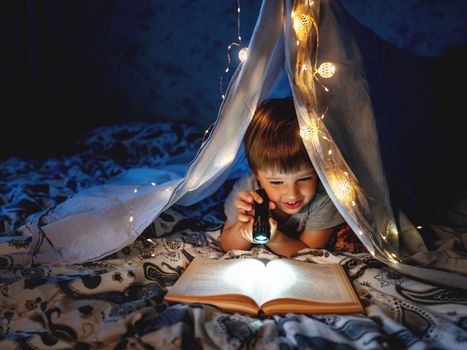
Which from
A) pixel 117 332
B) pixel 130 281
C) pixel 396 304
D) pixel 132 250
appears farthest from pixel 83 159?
pixel 396 304

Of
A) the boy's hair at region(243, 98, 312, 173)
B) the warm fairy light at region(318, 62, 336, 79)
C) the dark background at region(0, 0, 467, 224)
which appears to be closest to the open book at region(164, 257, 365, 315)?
the boy's hair at region(243, 98, 312, 173)

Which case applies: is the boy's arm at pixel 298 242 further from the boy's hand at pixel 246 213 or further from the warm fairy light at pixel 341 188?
the warm fairy light at pixel 341 188

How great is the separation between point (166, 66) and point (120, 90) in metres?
0.46

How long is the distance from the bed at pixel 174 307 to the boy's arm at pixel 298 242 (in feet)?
0.13

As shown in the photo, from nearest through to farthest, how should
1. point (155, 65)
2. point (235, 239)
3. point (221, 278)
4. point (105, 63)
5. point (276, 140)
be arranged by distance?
1. point (221, 278)
2. point (276, 140)
3. point (235, 239)
4. point (155, 65)
5. point (105, 63)

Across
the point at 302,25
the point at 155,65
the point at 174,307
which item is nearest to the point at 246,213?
the point at 174,307

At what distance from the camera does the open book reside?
858mm

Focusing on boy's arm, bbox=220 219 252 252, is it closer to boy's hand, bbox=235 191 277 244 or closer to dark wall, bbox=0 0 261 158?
boy's hand, bbox=235 191 277 244

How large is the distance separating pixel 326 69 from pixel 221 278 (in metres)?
0.61

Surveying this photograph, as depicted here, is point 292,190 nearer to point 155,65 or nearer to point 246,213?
point 246,213

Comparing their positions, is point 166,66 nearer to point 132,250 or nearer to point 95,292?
point 132,250

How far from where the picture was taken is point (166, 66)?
108 inches

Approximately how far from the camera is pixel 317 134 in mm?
986

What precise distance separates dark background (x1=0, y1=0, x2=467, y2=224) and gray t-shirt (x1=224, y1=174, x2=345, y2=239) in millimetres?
384
